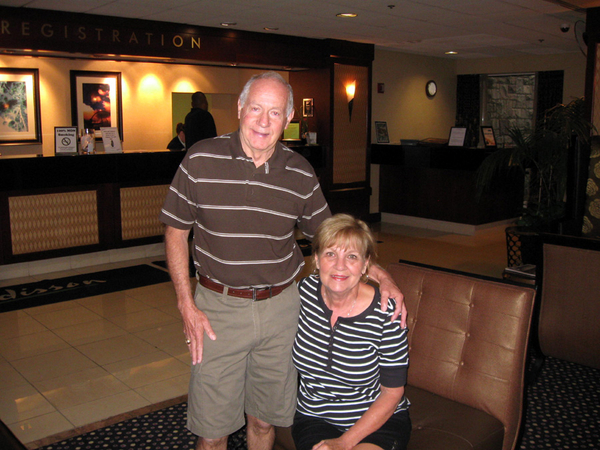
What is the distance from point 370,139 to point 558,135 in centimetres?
442

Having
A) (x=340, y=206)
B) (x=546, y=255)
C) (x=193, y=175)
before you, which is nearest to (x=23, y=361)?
(x=193, y=175)

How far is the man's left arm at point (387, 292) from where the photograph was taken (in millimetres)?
1881

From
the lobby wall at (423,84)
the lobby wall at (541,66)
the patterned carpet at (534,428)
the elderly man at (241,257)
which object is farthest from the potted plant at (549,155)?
the lobby wall at (541,66)

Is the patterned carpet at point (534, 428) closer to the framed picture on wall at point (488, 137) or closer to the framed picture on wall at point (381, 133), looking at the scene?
the framed picture on wall at point (488, 137)

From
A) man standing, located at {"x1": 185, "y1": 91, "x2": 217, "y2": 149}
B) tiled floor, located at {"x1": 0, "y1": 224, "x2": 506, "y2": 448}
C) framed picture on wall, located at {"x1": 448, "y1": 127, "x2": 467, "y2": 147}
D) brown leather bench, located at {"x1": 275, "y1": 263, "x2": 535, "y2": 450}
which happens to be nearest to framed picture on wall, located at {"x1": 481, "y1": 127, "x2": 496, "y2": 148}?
framed picture on wall, located at {"x1": 448, "y1": 127, "x2": 467, "y2": 147}

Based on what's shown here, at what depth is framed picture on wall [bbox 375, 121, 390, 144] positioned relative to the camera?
9.62 metres

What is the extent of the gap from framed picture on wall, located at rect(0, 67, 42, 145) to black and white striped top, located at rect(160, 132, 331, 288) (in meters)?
6.68

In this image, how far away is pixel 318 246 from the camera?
1.97m

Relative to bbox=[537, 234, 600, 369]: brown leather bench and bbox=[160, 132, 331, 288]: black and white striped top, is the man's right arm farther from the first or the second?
bbox=[537, 234, 600, 369]: brown leather bench

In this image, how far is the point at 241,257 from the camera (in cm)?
199

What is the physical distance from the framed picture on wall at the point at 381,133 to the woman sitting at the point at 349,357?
25.7 ft

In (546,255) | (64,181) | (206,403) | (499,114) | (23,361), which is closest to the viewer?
(206,403)

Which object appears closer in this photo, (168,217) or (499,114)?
(168,217)

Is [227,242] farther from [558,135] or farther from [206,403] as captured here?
[558,135]
